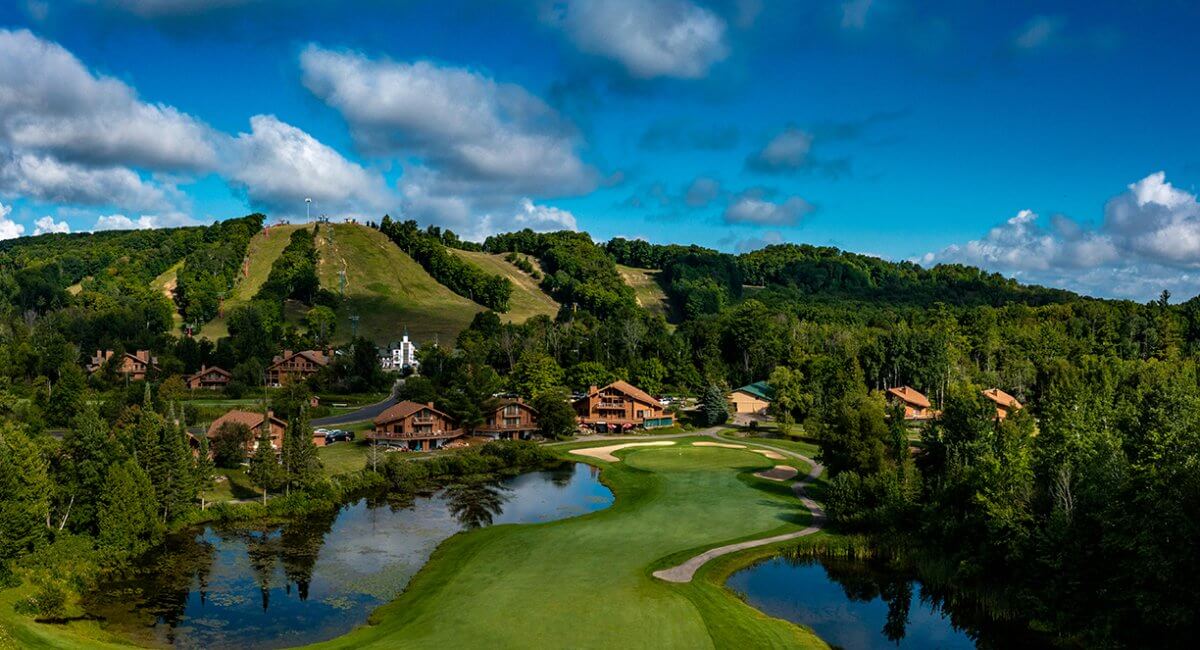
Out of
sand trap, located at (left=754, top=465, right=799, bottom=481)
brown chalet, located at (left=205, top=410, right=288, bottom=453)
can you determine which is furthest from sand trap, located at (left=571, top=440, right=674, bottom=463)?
brown chalet, located at (left=205, top=410, right=288, bottom=453)

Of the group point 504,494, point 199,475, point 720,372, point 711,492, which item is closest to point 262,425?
point 199,475

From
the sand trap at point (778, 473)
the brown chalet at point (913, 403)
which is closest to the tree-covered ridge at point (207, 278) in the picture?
the sand trap at point (778, 473)

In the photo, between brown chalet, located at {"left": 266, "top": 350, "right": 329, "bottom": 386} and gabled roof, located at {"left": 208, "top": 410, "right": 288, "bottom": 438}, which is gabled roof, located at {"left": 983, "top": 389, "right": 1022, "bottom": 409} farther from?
brown chalet, located at {"left": 266, "top": 350, "right": 329, "bottom": 386}

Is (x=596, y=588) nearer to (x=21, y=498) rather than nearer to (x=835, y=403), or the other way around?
(x=21, y=498)

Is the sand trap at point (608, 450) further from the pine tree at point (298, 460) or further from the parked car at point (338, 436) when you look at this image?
the pine tree at point (298, 460)

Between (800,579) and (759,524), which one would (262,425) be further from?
(800,579)
